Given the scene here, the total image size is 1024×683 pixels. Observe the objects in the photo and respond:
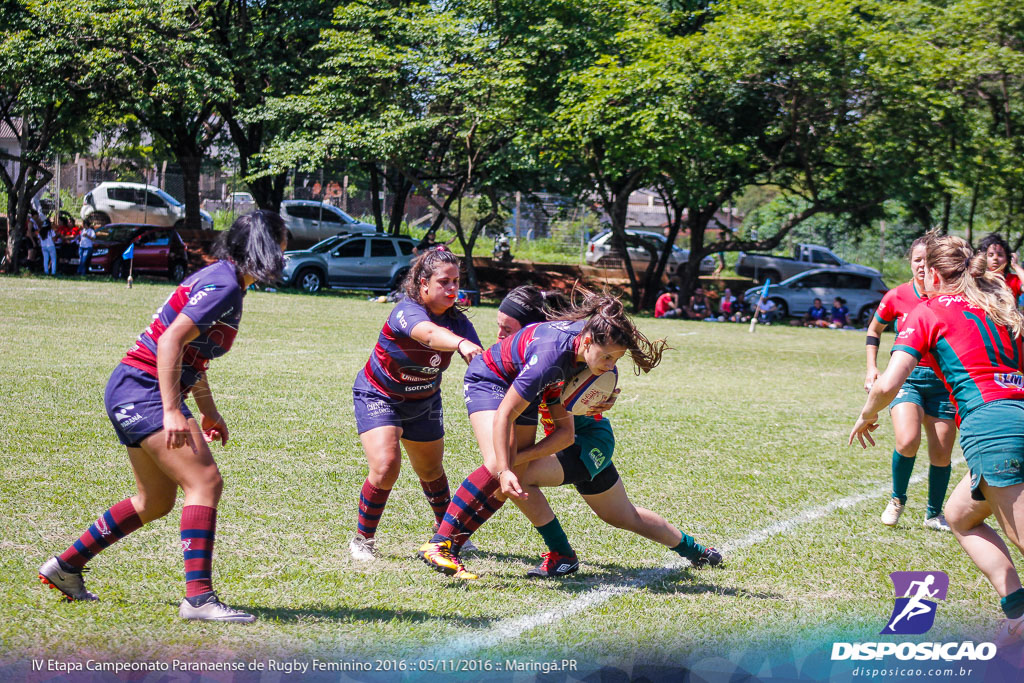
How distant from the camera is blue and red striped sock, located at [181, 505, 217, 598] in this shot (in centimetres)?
375

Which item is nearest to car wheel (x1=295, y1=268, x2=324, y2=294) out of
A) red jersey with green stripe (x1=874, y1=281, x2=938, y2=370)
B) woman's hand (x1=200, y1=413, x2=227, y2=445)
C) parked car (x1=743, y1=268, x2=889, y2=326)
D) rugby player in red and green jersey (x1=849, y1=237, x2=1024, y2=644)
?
parked car (x1=743, y1=268, x2=889, y2=326)

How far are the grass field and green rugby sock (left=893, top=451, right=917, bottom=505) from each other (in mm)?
219

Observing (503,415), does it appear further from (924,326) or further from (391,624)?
(924,326)

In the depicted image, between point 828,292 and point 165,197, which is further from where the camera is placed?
point 165,197

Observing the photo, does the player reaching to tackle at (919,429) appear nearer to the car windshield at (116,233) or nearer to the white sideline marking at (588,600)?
the white sideline marking at (588,600)

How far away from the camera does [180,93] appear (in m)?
25.9

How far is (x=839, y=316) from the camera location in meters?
27.7

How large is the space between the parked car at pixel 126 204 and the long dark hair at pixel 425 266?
2893 cm

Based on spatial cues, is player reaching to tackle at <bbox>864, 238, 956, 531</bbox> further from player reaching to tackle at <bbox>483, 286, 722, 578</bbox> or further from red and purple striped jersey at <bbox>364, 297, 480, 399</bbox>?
red and purple striped jersey at <bbox>364, 297, 480, 399</bbox>

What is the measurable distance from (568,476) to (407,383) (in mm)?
968

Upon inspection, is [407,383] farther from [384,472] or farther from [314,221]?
[314,221]

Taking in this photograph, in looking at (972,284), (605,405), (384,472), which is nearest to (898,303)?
(972,284)

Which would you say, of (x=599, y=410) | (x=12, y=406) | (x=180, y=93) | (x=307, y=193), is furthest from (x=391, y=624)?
(x=307, y=193)

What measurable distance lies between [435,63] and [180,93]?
7.11 m
